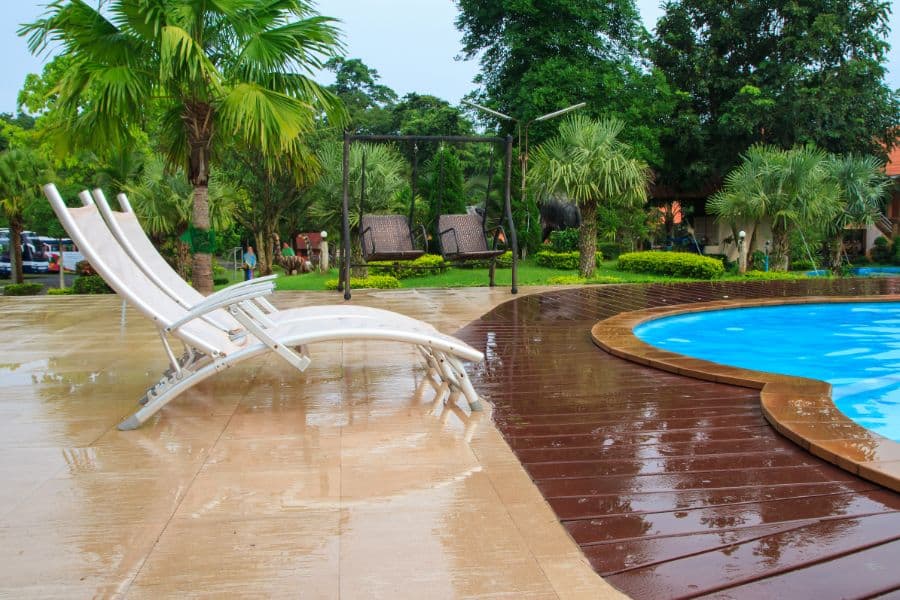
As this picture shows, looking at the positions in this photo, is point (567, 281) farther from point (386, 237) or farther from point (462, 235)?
point (386, 237)

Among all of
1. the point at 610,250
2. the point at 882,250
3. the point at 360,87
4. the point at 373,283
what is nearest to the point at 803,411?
the point at 373,283

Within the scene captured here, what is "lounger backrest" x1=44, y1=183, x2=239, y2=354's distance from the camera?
4328mm

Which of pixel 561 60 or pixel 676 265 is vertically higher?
pixel 561 60

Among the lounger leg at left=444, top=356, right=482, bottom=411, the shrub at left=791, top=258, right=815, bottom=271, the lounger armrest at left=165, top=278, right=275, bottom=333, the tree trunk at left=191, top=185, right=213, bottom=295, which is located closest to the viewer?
the lounger armrest at left=165, top=278, right=275, bottom=333

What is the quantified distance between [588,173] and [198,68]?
858 centimetres

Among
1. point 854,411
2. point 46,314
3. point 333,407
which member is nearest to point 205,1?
point 46,314

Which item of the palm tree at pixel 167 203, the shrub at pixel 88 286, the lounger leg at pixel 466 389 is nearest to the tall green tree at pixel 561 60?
the palm tree at pixel 167 203

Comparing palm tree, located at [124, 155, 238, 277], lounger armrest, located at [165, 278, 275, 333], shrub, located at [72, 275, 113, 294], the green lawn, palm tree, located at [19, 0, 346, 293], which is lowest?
shrub, located at [72, 275, 113, 294]

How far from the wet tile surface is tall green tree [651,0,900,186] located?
83.6 feet

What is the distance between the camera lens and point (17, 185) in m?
22.4

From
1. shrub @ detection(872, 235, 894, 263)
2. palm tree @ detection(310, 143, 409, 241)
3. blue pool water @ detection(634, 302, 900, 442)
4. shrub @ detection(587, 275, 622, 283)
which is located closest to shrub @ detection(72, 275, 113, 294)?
palm tree @ detection(310, 143, 409, 241)

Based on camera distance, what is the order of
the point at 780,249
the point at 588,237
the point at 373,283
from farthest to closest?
the point at 780,249, the point at 588,237, the point at 373,283

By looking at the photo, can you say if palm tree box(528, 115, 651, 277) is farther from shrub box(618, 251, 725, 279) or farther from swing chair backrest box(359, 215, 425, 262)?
swing chair backrest box(359, 215, 425, 262)

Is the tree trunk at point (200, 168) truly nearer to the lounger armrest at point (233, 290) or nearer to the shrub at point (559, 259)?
the lounger armrest at point (233, 290)
